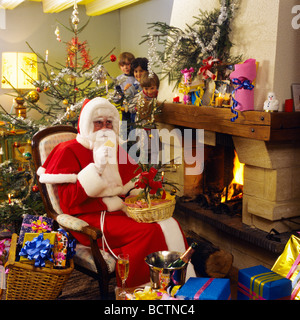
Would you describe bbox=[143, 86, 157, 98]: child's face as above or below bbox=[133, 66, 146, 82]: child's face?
below

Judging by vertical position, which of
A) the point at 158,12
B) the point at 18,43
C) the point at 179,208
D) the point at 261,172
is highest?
the point at 158,12

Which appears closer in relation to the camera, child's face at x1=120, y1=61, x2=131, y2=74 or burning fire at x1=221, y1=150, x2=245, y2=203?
burning fire at x1=221, y1=150, x2=245, y2=203

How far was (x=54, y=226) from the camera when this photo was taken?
8.77ft

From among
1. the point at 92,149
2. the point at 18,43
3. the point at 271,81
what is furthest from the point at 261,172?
the point at 18,43

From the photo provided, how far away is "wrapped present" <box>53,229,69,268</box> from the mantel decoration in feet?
5.44

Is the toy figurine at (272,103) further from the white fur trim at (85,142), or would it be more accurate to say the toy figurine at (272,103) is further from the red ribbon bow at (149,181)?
the white fur trim at (85,142)

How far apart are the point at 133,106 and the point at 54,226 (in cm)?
147

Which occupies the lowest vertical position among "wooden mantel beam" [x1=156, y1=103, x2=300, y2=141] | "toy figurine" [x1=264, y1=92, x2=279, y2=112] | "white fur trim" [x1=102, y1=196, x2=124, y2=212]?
"white fur trim" [x1=102, y1=196, x2=124, y2=212]

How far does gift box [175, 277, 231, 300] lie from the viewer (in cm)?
156

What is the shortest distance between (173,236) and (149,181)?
36 centimetres

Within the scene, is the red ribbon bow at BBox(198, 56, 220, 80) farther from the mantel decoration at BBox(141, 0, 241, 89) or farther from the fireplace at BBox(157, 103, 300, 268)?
the fireplace at BBox(157, 103, 300, 268)

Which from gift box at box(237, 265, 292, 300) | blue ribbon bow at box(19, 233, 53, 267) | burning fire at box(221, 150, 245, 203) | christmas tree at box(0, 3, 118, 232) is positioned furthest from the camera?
burning fire at box(221, 150, 245, 203)

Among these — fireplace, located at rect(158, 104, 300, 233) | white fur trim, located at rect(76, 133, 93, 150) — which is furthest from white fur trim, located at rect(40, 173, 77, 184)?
fireplace, located at rect(158, 104, 300, 233)
